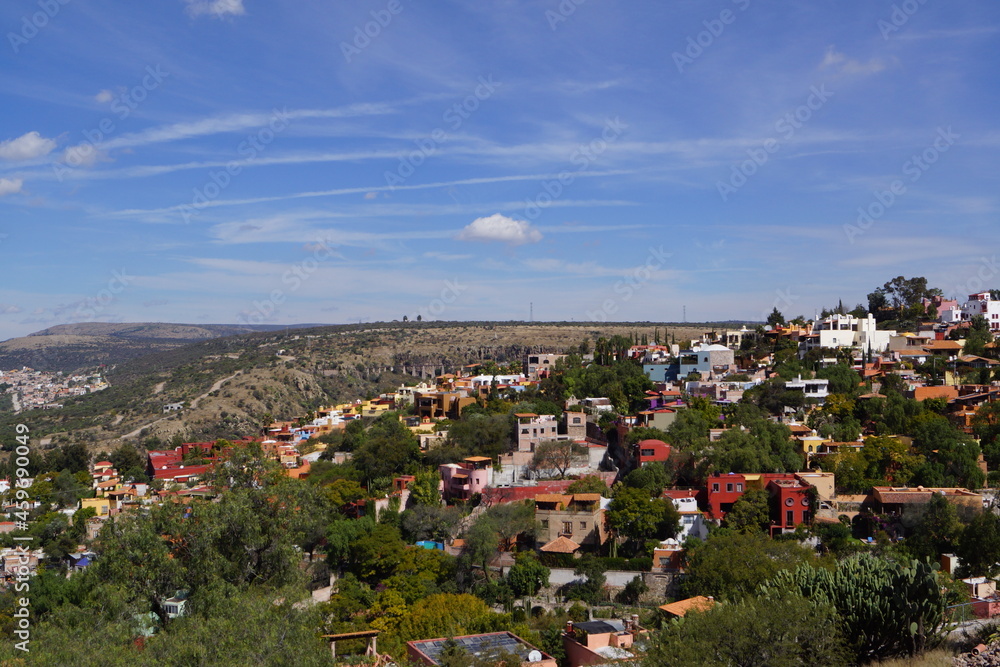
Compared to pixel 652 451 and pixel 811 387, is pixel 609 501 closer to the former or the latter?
pixel 652 451

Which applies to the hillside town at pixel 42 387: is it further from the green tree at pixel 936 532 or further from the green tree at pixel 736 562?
the green tree at pixel 936 532

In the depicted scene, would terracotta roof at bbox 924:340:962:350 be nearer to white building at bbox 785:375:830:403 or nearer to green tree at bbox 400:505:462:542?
white building at bbox 785:375:830:403

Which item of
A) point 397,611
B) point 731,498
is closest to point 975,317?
point 731,498

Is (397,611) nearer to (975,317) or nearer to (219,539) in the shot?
(219,539)

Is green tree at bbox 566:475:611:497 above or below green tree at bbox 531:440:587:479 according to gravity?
below

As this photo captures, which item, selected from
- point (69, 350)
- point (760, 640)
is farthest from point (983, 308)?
point (69, 350)

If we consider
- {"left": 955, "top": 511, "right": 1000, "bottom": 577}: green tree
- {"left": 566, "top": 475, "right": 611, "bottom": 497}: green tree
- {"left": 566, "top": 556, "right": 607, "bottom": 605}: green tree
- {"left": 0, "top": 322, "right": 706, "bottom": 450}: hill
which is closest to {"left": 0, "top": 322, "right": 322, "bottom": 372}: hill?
{"left": 0, "top": 322, "right": 706, "bottom": 450}: hill

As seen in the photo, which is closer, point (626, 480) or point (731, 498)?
point (731, 498)
